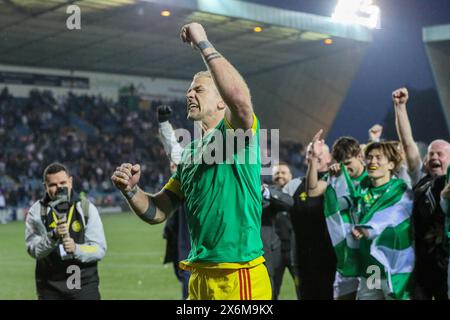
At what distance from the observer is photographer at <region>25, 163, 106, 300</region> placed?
216 inches

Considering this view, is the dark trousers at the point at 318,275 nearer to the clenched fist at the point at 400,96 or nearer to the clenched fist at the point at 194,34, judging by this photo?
the clenched fist at the point at 400,96

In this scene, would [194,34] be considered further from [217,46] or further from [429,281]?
[217,46]

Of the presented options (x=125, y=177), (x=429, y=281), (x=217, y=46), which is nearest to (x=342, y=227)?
(x=429, y=281)

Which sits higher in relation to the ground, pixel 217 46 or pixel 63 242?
pixel 217 46

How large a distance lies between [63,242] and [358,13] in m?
26.0

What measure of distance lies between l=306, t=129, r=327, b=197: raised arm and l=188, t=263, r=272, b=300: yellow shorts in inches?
88.0

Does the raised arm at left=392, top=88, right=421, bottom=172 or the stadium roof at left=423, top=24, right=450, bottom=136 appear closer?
the raised arm at left=392, top=88, right=421, bottom=172

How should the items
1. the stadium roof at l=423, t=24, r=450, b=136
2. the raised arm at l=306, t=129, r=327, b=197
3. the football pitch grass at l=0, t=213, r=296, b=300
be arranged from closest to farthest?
the raised arm at l=306, t=129, r=327, b=197, the football pitch grass at l=0, t=213, r=296, b=300, the stadium roof at l=423, t=24, r=450, b=136

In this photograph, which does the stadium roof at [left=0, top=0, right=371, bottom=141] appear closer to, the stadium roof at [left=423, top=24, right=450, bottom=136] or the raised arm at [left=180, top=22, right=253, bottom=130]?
the stadium roof at [left=423, top=24, right=450, bottom=136]

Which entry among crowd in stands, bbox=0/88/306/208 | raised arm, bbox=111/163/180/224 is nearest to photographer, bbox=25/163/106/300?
raised arm, bbox=111/163/180/224

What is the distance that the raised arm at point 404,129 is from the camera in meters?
5.48

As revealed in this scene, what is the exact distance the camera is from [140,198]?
12.0 ft
